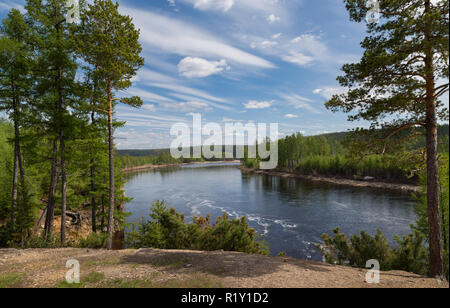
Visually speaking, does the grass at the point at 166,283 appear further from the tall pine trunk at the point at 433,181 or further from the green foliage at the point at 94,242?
the tall pine trunk at the point at 433,181

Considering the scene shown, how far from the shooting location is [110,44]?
10.8 meters

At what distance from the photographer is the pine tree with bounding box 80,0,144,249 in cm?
1052

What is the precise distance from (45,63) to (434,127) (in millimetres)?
16910

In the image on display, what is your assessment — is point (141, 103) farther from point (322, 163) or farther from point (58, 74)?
point (322, 163)

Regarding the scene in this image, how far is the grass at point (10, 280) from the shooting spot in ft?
20.5

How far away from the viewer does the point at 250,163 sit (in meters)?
106

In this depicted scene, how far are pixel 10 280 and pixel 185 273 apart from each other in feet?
16.8

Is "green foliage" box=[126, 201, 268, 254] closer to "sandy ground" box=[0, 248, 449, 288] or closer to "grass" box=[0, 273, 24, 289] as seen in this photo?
"sandy ground" box=[0, 248, 449, 288]

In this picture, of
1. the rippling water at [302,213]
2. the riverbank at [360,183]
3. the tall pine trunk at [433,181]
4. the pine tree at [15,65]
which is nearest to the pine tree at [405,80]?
the tall pine trunk at [433,181]

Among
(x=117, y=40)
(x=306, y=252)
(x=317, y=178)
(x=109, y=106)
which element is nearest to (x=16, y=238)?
(x=109, y=106)

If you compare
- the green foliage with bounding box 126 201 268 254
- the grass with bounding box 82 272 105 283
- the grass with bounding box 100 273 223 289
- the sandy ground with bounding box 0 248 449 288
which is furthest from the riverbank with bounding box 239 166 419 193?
the grass with bounding box 82 272 105 283

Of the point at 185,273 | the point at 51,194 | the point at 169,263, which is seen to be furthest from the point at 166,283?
the point at 51,194

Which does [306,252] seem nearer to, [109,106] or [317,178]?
[109,106]

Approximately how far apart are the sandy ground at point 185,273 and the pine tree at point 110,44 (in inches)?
154
